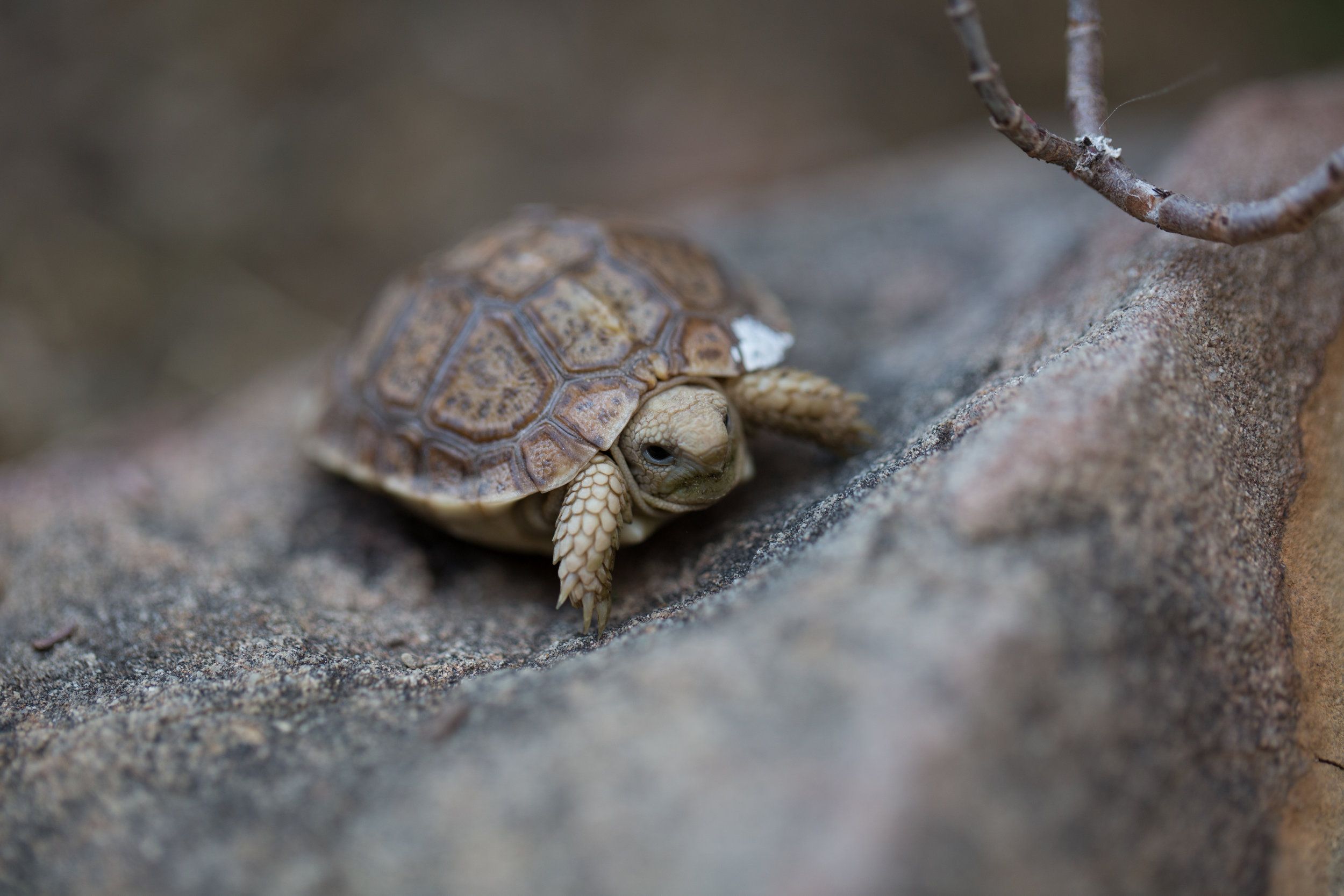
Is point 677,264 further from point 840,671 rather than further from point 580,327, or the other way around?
point 840,671

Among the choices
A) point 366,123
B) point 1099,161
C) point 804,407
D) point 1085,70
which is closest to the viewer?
point 1099,161

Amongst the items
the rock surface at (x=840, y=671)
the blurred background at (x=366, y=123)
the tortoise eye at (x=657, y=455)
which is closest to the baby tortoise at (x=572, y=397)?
the tortoise eye at (x=657, y=455)

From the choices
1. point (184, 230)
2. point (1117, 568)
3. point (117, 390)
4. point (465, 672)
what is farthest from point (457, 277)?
point (184, 230)

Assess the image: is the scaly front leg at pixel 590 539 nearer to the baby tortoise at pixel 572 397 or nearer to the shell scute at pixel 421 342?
the baby tortoise at pixel 572 397

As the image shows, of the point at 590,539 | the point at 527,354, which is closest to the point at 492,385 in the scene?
the point at 527,354

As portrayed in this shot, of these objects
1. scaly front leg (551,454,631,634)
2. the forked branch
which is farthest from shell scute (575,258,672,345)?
the forked branch

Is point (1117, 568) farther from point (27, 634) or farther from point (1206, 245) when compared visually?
point (27, 634)

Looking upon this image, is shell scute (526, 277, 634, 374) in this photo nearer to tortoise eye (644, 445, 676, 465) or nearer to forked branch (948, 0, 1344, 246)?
tortoise eye (644, 445, 676, 465)
